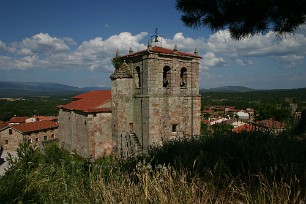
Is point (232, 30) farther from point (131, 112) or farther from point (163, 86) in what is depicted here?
point (131, 112)

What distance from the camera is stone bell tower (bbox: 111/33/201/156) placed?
15.7 m

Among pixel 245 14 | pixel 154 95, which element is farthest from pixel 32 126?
pixel 245 14

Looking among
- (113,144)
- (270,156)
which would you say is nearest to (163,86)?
(113,144)

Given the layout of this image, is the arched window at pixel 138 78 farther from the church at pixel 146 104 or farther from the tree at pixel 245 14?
the tree at pixel 245 14

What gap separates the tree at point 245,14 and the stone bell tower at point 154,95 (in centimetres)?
1028

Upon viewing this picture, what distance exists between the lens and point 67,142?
23391 mm

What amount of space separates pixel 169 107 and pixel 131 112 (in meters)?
2.50

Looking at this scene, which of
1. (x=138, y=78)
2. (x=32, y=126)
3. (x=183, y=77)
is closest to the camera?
(x=138, y=78)

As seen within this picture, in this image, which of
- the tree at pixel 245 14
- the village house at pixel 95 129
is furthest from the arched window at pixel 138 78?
the tree at pixel 245 14

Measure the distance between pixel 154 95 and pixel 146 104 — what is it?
71 centimetres

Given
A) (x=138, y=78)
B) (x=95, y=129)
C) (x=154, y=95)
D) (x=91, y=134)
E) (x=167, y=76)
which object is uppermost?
(x=167, y=76)

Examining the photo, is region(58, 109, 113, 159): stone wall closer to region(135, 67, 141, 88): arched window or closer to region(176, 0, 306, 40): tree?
region(135, 67, 141, 88): arched window

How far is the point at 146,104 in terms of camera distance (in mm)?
15703

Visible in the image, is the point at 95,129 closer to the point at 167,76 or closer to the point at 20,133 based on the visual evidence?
the point at 167,76
